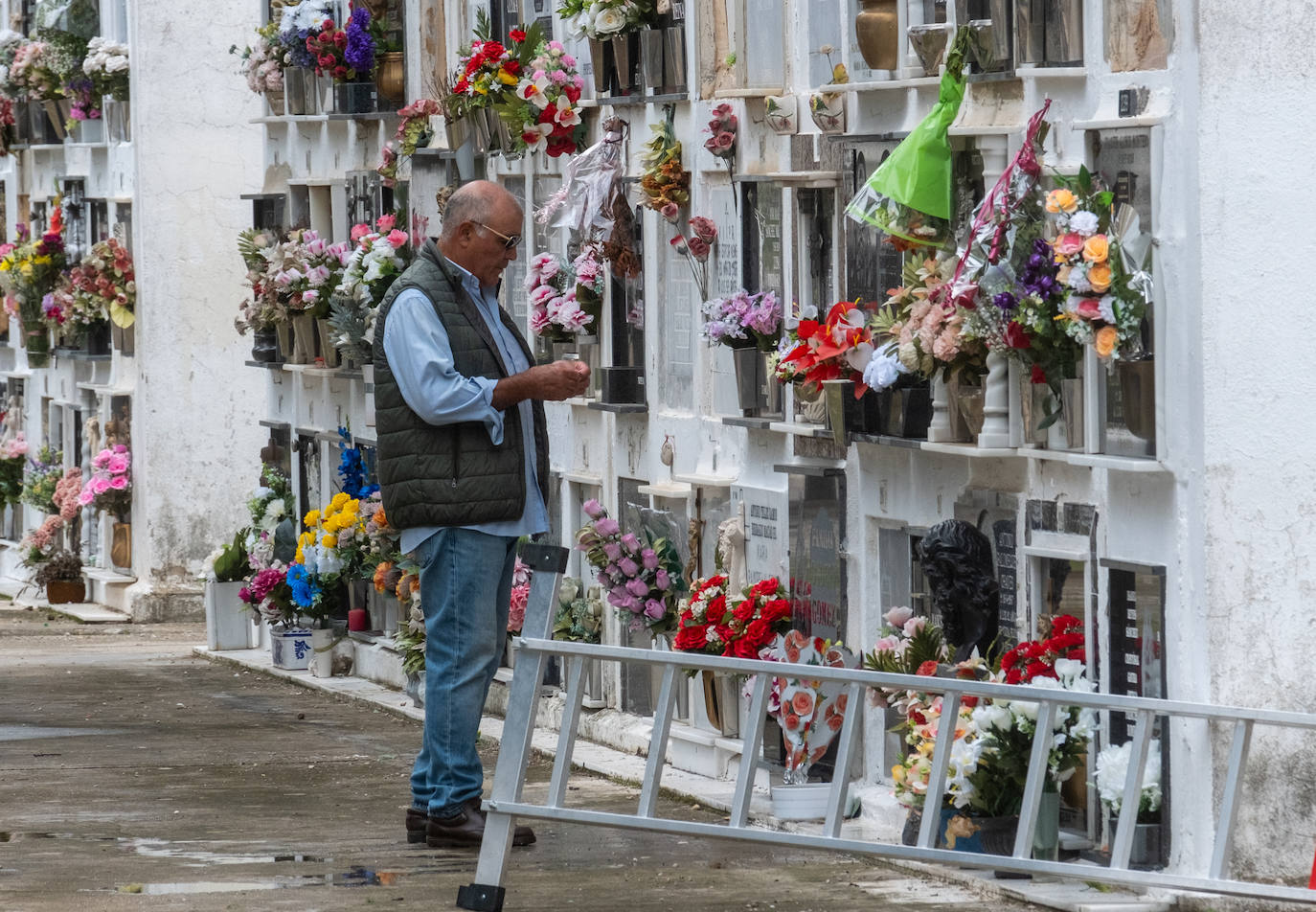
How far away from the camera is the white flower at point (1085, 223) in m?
9.43

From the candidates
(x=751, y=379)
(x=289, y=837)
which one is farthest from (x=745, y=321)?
(x=289, y=837)

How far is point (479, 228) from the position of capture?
9844 millimetres

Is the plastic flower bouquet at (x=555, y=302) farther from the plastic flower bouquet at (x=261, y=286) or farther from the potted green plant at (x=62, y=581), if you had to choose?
the potted green plant at (x=62, y=581)

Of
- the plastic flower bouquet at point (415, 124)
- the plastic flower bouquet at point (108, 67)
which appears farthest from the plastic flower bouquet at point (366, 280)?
the plastic flower bouquet at point (108, 67)

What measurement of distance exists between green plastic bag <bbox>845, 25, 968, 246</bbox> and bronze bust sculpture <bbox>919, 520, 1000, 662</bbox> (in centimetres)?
109

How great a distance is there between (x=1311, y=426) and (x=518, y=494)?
102 inches

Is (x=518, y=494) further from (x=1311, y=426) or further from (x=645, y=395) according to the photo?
(x=645, y=395)

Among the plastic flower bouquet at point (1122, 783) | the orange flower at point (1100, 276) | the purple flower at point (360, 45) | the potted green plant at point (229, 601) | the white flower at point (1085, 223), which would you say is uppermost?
the purple flower at point (360, 45)

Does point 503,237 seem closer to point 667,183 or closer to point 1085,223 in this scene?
point 1085,223

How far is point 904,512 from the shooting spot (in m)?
11.2

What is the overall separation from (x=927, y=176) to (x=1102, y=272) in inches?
54.6

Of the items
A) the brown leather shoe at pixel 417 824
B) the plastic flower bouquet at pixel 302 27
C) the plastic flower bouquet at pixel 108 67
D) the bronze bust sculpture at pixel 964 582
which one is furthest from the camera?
the plastic flower bouquet at pixel 108 67

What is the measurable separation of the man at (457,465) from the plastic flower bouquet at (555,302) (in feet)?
14.8

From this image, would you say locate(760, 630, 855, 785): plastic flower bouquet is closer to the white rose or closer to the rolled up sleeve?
the rolled up sleeve
